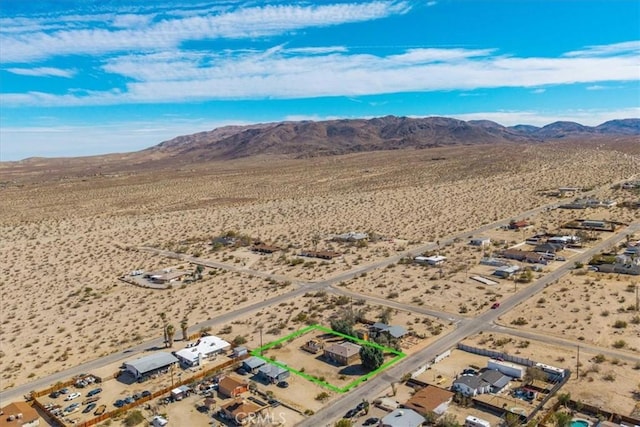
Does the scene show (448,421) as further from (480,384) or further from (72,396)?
(72,396)

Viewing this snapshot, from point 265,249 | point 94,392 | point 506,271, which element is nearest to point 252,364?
point 94,392

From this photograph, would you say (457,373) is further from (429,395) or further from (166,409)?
(166,409)

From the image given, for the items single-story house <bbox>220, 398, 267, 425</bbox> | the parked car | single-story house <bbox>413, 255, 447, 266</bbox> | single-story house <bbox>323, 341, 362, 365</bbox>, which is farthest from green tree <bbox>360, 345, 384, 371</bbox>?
single-story house <bbox>413, 255, 447, 266</bbox>

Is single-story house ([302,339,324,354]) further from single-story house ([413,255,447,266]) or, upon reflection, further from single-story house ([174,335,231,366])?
single-story house ([413,255,447,266])

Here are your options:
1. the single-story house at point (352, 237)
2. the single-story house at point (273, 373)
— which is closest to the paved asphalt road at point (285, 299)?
the single-story house at point (273, 373)

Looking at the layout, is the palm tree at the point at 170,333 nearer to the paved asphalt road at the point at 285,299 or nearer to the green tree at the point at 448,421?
the paved asphalt road at the point at 285,299

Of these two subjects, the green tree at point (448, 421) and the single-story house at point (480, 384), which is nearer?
the green tree at point (448, 421)
